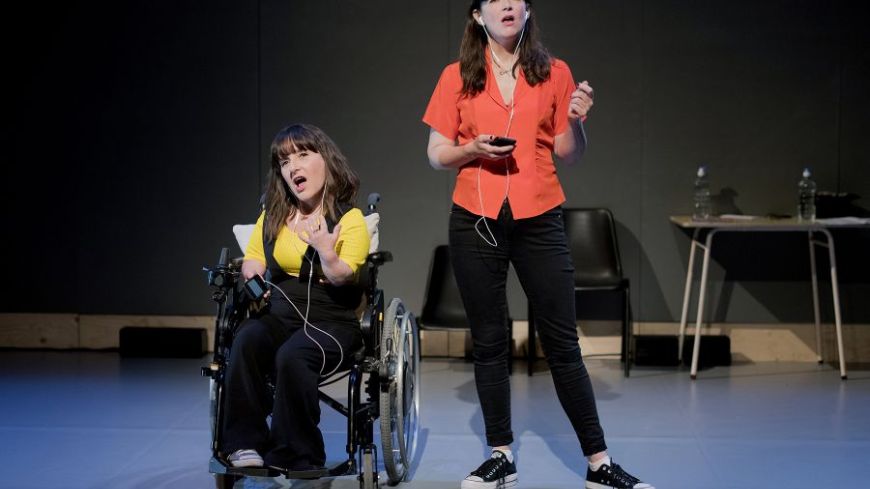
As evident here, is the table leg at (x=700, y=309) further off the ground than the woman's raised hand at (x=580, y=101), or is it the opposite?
the woman's raised hand at (x=580, y=101)

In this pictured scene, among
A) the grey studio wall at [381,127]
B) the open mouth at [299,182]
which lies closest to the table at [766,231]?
the grey studio wall at [381,127]

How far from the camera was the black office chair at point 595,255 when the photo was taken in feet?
A: 16.0

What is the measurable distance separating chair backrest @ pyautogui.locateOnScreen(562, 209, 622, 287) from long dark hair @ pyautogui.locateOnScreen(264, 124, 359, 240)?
6.46 ft

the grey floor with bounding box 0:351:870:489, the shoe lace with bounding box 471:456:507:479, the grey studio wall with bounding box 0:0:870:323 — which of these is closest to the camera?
the shoe lace with bounding box 471:456:507:479

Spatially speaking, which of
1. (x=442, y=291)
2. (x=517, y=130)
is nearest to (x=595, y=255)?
(x=442, y=291)

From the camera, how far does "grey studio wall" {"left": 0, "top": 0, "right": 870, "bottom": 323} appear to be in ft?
16.8


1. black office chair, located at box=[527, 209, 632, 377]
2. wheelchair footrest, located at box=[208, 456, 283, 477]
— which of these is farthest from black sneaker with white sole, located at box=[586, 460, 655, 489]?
black office chair, located at box=[527, 209, 632, 377]

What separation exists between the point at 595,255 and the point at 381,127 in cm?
126

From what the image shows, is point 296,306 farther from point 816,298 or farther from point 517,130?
point 816,298

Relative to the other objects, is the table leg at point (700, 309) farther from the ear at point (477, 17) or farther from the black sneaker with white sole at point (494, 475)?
the ear at point (477, 17)

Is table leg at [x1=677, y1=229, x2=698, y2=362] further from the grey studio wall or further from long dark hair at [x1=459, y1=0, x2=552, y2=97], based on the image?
long dark hair at [x1=459, y1=0, x2=552, y2=97]

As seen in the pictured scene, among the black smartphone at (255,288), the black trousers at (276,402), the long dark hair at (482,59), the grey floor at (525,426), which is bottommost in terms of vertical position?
the grey floor at (525,426)

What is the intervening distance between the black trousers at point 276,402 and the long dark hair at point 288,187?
423 millimetres

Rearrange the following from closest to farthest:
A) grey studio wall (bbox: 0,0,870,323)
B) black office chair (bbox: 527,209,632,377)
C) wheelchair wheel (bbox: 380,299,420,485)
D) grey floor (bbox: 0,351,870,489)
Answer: wheelchair wheel (bbox: 380,299,420,485) < grey floor (bbox: 0,351,870,489) < black office chair (bbox: 527,209,632,377) < grey studio wall (bbox: 0,0,870,323)
